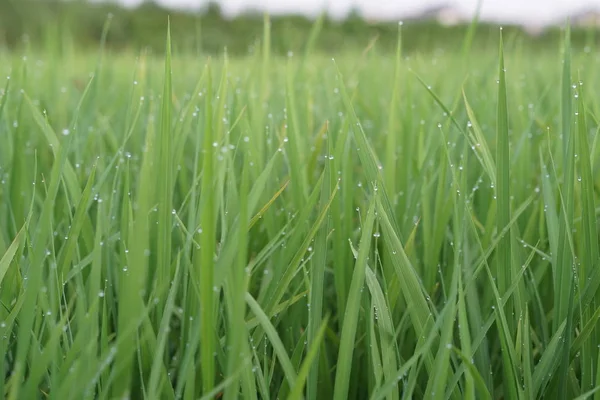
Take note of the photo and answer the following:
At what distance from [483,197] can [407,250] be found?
0.20 meters

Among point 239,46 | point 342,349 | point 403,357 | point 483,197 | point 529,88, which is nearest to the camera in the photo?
point 342,349

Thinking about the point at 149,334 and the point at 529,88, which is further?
the point at 529,88

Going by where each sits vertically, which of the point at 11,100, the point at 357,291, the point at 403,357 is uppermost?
the point at 11,100

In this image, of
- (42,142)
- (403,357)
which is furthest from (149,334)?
(42,142)

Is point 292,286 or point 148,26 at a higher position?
point 148,26

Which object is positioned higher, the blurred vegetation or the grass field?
the blurred vegetation

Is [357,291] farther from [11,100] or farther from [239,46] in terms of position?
[239,46]

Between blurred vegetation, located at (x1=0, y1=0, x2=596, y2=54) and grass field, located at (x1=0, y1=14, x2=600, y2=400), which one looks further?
blurred vegetation, located at (x1=0, y1=0, x2=596, y2=54)

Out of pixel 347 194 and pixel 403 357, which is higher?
pixel 347 194

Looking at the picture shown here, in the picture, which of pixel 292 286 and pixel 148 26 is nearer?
pixel 292 286

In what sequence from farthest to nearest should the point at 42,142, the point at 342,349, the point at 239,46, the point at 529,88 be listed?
the point at 239,46
the point at 529,88
the point at 42,142
the point at 342,349

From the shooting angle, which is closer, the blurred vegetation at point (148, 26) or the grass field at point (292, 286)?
the grass field at point (292, 286)

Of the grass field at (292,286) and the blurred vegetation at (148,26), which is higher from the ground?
the blurred vegetation at (148,26)

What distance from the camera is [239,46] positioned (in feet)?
33.7
